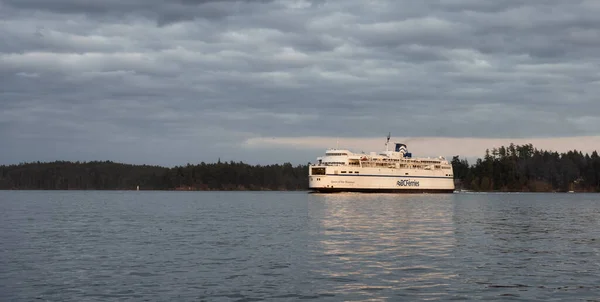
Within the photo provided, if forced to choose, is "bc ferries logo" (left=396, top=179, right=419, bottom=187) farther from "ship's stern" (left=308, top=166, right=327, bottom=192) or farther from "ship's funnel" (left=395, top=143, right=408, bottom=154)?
"ship's stern" (left=308, top=166, right=327, bottom=192)

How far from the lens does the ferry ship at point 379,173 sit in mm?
149375

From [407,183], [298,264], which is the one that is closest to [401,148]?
[407,183]

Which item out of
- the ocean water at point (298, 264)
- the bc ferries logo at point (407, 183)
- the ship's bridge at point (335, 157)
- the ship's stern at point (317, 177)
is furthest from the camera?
the bc ferries logo at point (407, 183)

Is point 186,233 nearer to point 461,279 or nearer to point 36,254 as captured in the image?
point 36,254

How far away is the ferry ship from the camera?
490 feet

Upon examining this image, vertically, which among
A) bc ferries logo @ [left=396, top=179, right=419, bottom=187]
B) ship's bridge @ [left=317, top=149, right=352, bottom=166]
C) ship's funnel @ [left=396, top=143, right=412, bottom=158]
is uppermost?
ship's funnel @ [left=396, top=143, right=412, bottom=158]

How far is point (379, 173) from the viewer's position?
155m

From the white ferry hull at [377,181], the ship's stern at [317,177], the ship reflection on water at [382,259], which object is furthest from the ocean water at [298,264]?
the white ferry hull at [377,181]

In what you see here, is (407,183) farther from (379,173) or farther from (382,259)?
(382,259)

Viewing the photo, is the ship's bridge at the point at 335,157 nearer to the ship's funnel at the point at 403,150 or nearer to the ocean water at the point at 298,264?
the ship's funnel at the point at 403,150

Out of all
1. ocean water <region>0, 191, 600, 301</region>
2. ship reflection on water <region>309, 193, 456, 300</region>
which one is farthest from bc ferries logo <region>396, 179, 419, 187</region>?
ocean water <region>0, 191, 600, 301</region>

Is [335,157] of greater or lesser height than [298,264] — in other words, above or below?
above

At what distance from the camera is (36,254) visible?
31.1m

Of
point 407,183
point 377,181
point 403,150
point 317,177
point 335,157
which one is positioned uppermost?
point 403,150
